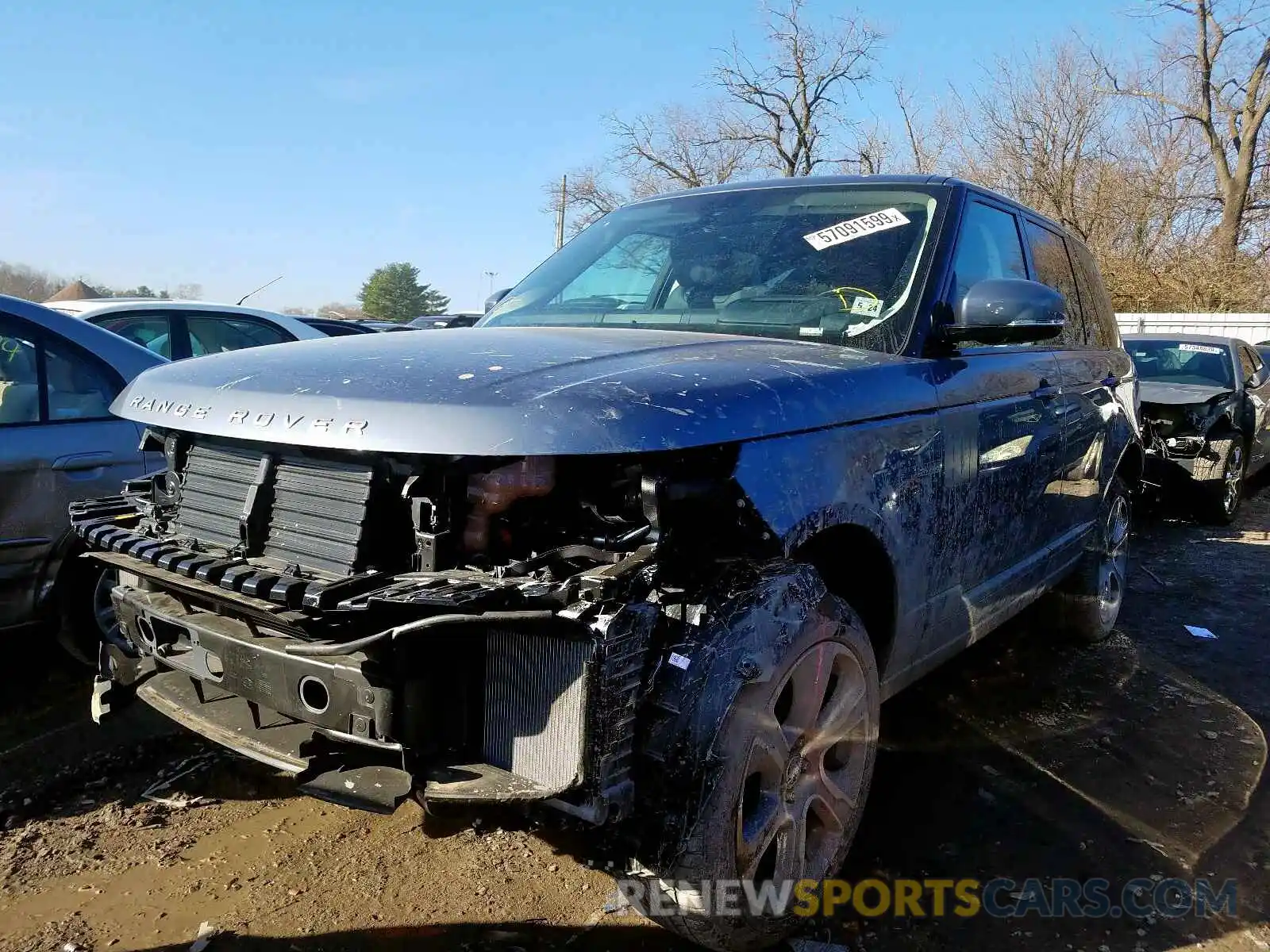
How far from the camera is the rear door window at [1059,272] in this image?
150 inches

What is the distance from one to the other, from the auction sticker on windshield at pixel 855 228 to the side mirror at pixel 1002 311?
371 mm

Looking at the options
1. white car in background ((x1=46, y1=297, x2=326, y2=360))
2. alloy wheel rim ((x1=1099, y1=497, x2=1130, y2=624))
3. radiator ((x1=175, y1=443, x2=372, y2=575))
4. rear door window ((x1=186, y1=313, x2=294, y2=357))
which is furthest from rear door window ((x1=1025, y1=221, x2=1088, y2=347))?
rear door window ((x1=186, y1=313, x2=294, y2=357))

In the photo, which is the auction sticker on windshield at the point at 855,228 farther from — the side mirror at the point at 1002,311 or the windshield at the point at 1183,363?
the windshield at the point at 1183,363

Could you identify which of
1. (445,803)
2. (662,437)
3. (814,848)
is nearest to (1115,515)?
(814,848)

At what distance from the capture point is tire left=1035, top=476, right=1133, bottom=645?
173 inches

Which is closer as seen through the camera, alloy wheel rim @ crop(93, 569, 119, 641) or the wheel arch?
the wheel arch

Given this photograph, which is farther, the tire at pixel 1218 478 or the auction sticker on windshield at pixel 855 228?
the tire at pixel 1218 478

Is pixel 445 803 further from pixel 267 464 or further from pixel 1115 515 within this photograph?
pixel 1115 515

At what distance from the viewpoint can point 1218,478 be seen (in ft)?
24.9

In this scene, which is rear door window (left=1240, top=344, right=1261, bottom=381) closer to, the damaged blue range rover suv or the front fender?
the damaged blue range rover suv

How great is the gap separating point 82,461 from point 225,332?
346 centimetres

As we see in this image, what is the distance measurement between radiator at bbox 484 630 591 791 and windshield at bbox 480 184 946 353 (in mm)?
1389

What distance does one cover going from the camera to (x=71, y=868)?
8.11 feet

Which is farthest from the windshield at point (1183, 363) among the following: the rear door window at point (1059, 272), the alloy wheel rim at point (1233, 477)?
the rear door window at point (1059, 272)
